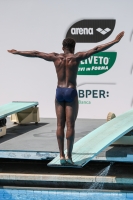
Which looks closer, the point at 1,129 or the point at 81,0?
the point at 1,129

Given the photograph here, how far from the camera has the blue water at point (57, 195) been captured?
23.9 feet

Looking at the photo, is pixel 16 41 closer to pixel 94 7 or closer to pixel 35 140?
pixel 94 7

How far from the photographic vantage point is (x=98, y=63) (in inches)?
421

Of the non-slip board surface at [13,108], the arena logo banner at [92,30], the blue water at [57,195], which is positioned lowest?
the blue water at [57,195]

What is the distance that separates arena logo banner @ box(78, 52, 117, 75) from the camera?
34.9ft

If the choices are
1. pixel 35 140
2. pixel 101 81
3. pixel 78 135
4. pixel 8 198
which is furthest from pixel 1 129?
pixel 101 81

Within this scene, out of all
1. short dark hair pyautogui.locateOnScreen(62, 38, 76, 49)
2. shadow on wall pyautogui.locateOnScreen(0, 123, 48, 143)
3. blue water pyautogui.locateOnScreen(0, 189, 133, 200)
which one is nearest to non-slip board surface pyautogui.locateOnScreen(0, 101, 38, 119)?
shadow on wall pyautogui.locateOnScreen(0, 123, 48, 143)

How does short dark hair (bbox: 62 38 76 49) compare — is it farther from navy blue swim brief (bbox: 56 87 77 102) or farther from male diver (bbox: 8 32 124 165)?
navy blue swim brief (bbox: 56 87 77 102)

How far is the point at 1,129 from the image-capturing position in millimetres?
9102

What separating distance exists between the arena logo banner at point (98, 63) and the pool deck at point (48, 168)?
87.6 inches

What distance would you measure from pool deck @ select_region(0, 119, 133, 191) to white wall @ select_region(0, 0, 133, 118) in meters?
2.18

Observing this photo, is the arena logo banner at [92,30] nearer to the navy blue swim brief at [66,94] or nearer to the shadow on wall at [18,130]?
the shadow on wall at [18,130]

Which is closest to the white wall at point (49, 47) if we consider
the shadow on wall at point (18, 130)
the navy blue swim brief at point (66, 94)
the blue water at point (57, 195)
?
the shadow on wall at point (18, 130)

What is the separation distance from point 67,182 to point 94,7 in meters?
4.23
